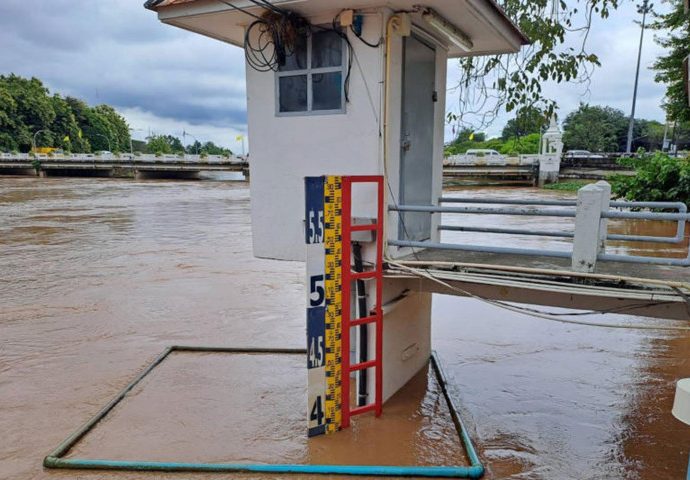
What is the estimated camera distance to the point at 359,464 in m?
4.57

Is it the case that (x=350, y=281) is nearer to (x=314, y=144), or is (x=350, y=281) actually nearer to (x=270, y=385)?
(x=314, y=144)

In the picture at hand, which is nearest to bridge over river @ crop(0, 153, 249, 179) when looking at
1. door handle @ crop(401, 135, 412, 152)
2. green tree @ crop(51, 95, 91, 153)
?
green tree @ crop(51, 95, 91, 153)

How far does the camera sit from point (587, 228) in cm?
381

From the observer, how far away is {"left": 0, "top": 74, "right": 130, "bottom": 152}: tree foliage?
6794 centimetres

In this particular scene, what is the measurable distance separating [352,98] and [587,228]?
2.33 m

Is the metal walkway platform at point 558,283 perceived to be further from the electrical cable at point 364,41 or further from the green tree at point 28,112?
the green tree at point 28,112

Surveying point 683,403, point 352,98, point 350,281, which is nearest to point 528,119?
point 352,98

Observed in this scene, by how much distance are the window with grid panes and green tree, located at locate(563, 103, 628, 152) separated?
5704 cm

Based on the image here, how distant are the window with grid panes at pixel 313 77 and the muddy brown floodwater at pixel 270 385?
10.7 ft

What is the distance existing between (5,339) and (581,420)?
28.3 ft

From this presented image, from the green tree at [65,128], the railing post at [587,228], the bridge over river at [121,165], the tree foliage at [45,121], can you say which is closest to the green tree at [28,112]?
the tree foliage at [45,121]

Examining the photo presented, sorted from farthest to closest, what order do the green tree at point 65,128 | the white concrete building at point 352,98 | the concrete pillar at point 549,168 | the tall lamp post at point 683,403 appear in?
the green tree at point 65,128 → the concrete pillar at point 549,168 → the white concrete building at point 352,98 → the tall lamp post at point 683,403

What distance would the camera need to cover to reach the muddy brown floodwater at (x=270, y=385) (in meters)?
4.88

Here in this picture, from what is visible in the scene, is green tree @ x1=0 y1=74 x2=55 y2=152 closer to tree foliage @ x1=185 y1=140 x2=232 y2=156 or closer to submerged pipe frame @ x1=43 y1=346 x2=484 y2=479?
tree foliage @ x1=185 y1=140 x2=232 y2=156
